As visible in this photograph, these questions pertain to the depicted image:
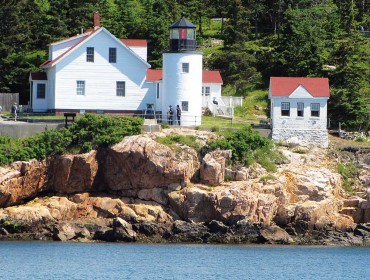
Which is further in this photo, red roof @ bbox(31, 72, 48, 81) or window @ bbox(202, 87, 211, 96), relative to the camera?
window @ bbox(202, 87, 211, 96)

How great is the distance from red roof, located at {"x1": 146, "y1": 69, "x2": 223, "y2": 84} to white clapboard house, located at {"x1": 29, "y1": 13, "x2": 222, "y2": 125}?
0.05 m

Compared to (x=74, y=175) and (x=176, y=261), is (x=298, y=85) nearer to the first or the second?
(x=74, y=175)

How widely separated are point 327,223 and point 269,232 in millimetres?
2925

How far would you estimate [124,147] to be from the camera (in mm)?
64125

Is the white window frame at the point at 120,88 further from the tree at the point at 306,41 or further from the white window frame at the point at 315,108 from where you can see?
the tree at the point at 306,41

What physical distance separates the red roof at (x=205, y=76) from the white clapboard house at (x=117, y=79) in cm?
5

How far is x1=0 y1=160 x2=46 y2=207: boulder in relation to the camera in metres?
62.6

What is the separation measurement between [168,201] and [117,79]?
1064 cm

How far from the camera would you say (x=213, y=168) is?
210 feet

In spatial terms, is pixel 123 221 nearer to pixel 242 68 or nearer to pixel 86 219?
pixel 86 219

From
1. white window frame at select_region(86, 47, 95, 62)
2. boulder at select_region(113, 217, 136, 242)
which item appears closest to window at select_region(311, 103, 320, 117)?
white window frame at select_region(86, 47, 95, 62)

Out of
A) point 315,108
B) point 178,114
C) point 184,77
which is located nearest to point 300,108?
point 315,108

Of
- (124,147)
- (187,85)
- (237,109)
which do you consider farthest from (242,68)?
(124,147)

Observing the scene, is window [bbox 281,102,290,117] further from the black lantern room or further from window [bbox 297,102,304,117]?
the black lantern room
